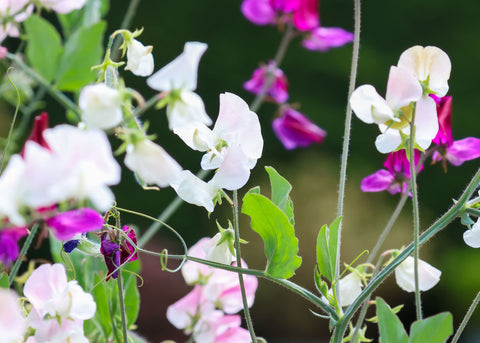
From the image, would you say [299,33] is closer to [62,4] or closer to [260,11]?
[260,11]

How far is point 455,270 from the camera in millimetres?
3957

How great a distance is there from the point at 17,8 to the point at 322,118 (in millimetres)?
3634

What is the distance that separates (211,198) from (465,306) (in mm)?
3908

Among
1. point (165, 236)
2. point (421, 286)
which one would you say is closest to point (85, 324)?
point (421, 286)

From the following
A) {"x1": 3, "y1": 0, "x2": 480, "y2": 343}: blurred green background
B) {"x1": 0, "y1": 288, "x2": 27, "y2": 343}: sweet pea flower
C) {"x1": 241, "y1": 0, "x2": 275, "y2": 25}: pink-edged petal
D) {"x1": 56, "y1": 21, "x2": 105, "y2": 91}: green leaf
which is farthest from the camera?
{"x1": 3, "y1": 0, "x2": 480, "y2": 343}: blurred green background

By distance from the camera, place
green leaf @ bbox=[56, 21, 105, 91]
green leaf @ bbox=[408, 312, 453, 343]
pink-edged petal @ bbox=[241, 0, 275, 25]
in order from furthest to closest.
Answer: pink-edged petal @ bbox=[241, 0, 275, 25] < green leaf @ bbox=[56, 21, 105, 91] < green leaf @ bbox=[408, 312, 453, 343]

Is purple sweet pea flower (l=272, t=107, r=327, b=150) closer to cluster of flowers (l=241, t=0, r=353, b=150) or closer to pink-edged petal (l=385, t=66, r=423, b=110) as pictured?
cluster of flowers (l=241, t=0, r=353, b=150)

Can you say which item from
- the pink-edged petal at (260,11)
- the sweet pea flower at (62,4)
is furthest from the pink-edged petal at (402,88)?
the pink-edged petal at (260,11)

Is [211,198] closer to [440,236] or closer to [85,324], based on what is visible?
[85,324]

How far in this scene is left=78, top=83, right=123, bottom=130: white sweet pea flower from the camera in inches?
11.2

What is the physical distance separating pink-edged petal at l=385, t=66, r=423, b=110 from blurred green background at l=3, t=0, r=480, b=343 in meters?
3.60

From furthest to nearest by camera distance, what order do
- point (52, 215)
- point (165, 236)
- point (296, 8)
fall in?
point (165, 236) → point (296, 8) → point (52, 215)

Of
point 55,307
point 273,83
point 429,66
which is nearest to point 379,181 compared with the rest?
point 429,66

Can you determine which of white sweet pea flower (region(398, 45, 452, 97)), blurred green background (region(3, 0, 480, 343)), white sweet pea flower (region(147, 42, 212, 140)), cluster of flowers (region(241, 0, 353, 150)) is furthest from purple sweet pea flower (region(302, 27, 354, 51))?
blurred green background (region(3, 0, 480, 343))
